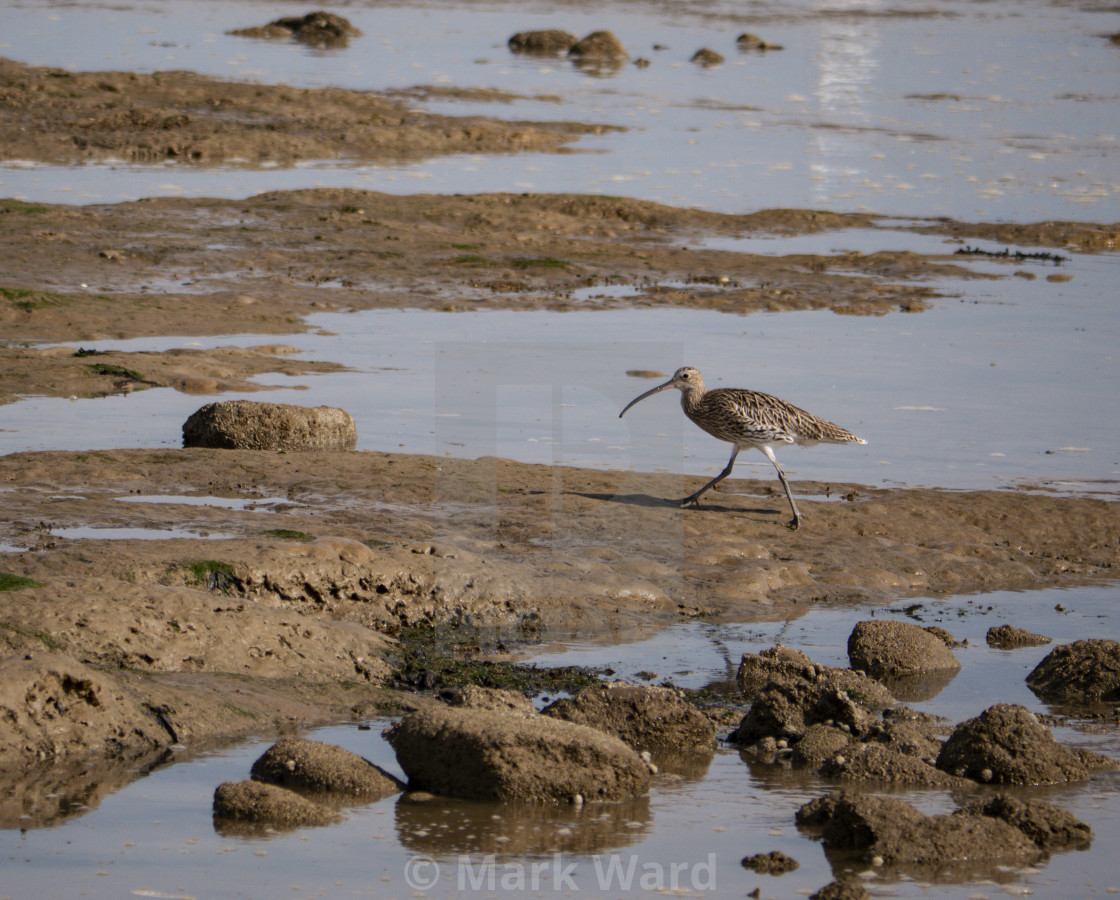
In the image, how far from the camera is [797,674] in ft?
23.7

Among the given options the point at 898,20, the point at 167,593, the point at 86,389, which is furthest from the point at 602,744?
the point at 898,20

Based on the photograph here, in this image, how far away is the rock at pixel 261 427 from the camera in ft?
36.0

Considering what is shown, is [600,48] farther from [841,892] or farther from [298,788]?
[841,892]

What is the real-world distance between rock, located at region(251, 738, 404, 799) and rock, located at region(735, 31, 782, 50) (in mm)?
46107

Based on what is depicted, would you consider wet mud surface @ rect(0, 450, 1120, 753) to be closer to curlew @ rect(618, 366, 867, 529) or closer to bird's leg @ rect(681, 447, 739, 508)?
bird's leg @ rect(681, 447, 739, 508)

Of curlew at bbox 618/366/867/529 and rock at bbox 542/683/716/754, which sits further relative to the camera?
curlew at bbox 618/366/867/529

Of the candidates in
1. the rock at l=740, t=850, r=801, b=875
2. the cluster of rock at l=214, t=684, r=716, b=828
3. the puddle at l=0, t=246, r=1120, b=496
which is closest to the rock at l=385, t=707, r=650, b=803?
the cluster of rock at l=214, t=684, r=716, b=828

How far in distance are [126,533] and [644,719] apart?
11.7 feet

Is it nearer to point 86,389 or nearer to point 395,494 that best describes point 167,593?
point 395,494

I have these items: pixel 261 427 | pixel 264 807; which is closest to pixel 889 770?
pixel 264 807

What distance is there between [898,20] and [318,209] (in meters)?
46.6

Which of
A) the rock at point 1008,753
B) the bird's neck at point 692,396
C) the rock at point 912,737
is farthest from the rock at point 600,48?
the rock at point 1008,753

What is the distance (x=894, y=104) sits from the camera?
38156mm

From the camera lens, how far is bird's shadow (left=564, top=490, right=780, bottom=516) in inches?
421
